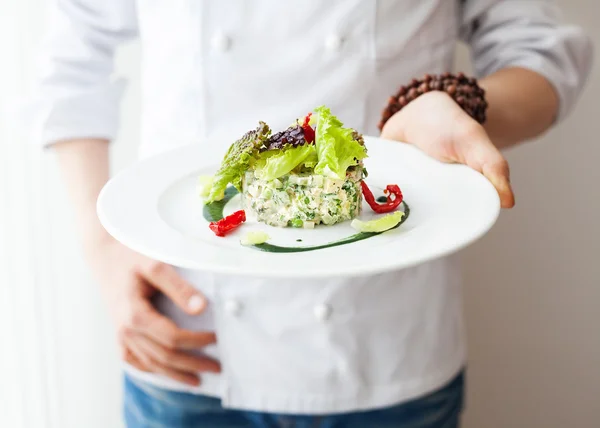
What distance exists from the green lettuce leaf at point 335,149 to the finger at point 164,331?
A: 15.2 inches

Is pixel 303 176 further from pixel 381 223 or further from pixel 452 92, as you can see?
pixel 452 92

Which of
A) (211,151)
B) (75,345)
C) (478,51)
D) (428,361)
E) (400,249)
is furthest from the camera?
(75,345)

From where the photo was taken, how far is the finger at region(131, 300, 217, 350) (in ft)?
3.54

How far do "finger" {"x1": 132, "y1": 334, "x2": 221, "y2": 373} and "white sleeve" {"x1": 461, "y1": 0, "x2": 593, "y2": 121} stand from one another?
673 millimetres

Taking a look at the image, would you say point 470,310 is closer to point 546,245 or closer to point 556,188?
point 546,245

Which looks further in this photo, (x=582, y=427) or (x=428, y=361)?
(x=582, y=427)

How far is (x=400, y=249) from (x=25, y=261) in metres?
1.13

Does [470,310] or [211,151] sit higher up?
[211,151]

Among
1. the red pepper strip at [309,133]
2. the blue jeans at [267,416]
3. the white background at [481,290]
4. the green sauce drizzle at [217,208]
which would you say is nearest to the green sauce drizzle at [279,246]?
the green sauce drizzle at [217,208]


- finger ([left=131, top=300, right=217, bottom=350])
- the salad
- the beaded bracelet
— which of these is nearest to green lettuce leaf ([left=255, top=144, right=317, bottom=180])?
the salad

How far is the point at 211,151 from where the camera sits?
986mm

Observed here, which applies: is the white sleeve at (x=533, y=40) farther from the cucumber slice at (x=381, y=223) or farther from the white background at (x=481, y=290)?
the cucumber slice at (x=381, y=223)

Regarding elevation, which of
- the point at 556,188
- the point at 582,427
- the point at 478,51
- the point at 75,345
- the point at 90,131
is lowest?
the point at 582,427

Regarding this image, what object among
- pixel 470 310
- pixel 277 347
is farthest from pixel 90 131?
pixel 470 310
